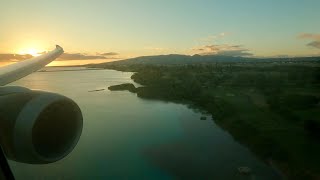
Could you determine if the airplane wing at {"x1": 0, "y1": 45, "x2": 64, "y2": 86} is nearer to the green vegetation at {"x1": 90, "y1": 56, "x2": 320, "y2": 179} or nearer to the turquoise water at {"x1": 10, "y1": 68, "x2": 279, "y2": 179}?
the turquoise water at {"x1": 10, "y1": 68, "x2": 279, "y2": 179}

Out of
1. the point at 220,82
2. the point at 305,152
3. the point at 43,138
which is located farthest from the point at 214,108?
the point at 43,138

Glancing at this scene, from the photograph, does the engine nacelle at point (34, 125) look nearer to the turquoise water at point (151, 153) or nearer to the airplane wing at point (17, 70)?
the airplane wing at point (17, 70)

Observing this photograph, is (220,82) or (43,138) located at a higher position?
(43,138)

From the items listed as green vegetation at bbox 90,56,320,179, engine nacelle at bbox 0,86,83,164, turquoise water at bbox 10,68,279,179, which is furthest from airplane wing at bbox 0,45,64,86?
green vegetation at bbox 90,56,320,179

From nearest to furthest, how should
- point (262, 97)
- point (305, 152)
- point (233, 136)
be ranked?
point (305, 152)
point (233, 136)
point (262, 97)

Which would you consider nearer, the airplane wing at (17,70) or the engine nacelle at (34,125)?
the engine nacelle at (34,125)

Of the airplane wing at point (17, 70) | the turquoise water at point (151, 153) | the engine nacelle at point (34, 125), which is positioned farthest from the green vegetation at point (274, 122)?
the engine nacelle at point (34, 125)

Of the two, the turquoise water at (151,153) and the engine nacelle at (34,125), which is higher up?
the engine nacelle at (34,125)

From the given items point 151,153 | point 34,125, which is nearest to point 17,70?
point 34,125

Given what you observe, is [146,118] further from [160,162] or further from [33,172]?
[33,172]
